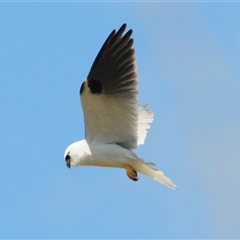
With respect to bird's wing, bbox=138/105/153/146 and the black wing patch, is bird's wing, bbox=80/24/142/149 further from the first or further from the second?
bird's wing, bbox=138/105/153/146

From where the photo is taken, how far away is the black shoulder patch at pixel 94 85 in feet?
35.7

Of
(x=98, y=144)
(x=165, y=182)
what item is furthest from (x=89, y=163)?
(x=165, y=182)

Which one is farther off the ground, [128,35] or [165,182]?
[128,35]

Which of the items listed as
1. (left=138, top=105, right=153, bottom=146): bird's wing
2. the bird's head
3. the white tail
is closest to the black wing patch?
the bird's head

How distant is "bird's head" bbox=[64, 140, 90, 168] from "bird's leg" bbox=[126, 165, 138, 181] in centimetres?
49

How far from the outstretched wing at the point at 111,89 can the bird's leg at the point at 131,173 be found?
40cm

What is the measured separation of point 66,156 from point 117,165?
2.22 feet

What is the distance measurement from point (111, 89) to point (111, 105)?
180 mm

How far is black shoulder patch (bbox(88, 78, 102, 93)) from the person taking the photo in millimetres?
10883

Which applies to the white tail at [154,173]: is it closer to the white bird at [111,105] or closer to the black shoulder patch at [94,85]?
the white bird at [111,105]

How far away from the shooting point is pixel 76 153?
437 inches

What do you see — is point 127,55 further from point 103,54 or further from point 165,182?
point 165,182

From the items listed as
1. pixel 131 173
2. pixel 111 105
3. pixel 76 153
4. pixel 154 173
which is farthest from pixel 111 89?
pixel 154 173

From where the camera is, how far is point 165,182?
35.0 feet
